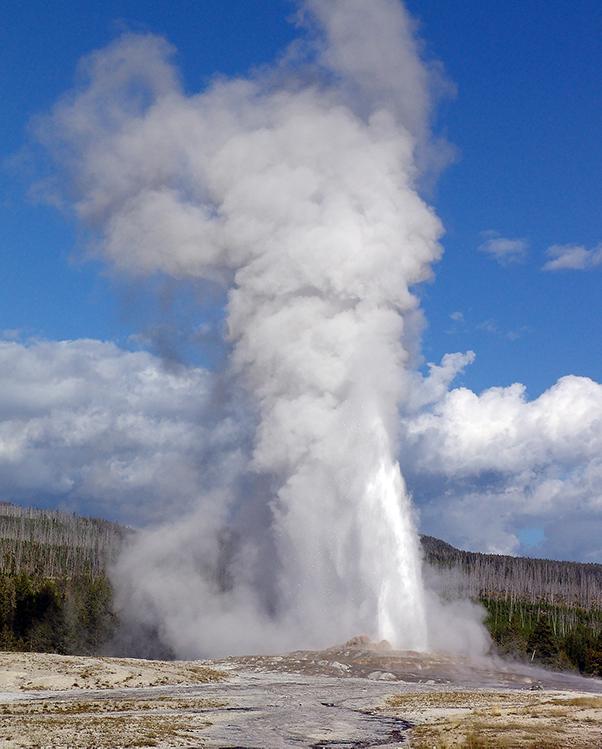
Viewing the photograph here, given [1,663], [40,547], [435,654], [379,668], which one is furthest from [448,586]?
[40,547]

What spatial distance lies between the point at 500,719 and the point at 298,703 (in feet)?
37.2

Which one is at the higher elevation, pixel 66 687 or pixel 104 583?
pixel 104 583

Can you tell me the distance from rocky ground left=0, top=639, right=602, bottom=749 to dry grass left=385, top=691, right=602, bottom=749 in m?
0.06

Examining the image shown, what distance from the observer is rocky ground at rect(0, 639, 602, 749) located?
92.0 feet

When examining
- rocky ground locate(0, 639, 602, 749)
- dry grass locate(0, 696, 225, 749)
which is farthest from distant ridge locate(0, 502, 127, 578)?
dry grass locate(0, 696, 225, 749)

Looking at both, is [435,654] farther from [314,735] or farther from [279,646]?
[314,735]

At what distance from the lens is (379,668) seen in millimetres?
55250

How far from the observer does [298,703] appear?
1624 inches

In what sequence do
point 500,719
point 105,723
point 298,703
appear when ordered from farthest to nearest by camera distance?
point 298,703
point 500,719
point 105,723

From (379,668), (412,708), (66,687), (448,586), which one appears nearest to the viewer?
(412,708)

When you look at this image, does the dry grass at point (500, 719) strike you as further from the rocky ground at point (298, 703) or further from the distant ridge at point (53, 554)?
the distant ridge at point (53, 554)

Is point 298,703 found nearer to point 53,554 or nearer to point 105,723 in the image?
point 105,723

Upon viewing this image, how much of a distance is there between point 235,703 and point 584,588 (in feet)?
567

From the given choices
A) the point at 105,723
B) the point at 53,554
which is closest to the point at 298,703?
the point at 105,723
